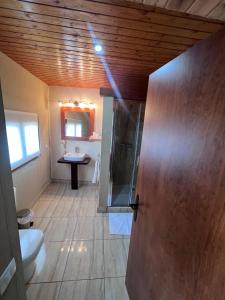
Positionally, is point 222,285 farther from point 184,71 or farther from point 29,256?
point 29,256

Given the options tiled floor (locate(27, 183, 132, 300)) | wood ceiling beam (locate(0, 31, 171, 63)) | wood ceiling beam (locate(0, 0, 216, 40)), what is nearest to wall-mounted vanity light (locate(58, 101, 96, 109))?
wood ceiling beam (locate(0, 31, 171, 63))

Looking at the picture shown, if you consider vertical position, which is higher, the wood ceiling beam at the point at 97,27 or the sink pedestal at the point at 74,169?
the wood ceiling beam at the point at 97,27

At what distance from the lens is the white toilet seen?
1.45 metres

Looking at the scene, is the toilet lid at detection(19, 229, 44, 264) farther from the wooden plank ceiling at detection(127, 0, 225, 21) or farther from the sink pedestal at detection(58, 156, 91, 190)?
the wooden plank ceiling at detection(127, 0, 225, 21)

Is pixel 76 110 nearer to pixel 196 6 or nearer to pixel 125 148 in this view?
pixel 125 148

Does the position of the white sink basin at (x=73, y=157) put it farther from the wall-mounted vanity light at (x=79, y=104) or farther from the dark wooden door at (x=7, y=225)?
the dark wooden door at (x=7, y=225)

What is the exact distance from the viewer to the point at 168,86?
0.90 metres

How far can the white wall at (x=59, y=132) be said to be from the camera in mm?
3594

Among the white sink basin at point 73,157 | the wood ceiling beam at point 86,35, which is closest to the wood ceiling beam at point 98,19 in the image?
the wood ceiling beam at point 86,35

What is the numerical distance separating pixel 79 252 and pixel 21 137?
1834mm

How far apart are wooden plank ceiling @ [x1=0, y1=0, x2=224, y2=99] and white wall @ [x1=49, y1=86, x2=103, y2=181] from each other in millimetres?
1356

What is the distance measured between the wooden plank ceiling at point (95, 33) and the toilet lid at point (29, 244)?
203 centimetres

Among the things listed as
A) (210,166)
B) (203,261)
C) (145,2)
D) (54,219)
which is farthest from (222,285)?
(54,219)

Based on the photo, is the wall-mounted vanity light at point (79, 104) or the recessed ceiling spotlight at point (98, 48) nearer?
the recessed ceiling spotlight at point (98, 48)
